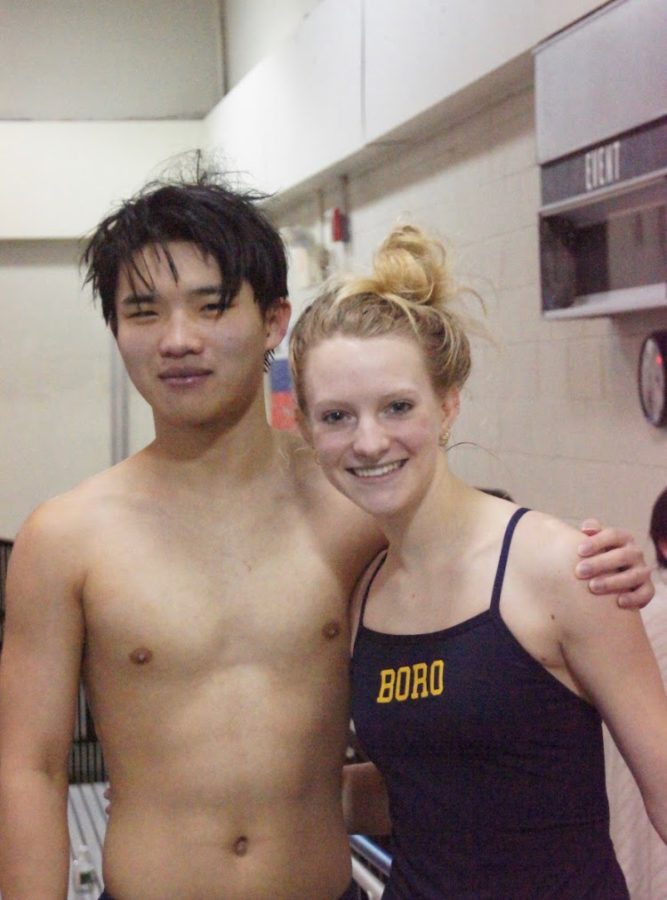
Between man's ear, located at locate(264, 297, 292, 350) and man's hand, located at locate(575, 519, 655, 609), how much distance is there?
637 mm

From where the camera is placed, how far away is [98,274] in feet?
6.04

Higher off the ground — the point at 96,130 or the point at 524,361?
the point at 96,130

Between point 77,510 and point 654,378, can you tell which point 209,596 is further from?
point 654,378

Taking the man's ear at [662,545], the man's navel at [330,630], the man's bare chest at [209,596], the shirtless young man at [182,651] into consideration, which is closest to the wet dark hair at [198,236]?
the shirtless young man at [182,651]

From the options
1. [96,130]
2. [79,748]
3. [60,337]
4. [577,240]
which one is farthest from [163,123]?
[577,240]

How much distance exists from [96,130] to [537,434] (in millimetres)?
4053

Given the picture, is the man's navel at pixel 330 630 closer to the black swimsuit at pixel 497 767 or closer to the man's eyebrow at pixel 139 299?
the black swimsuit at pixel 497 767

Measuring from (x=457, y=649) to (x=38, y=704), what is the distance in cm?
66

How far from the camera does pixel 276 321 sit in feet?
6.15

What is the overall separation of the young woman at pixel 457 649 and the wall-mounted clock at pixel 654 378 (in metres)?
1.15

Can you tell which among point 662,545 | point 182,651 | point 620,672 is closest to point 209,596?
point 182,651

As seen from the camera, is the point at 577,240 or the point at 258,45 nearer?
the point at 577,240

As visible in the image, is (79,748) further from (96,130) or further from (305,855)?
(96,130)

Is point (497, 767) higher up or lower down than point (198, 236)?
lower down
